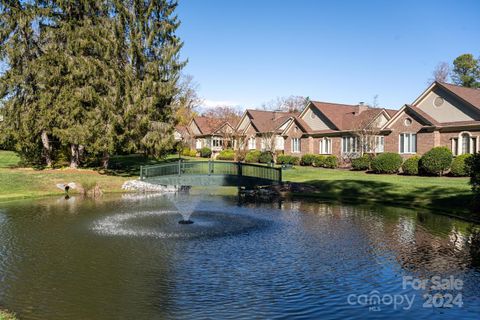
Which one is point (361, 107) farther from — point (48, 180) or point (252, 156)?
point (48, 180)

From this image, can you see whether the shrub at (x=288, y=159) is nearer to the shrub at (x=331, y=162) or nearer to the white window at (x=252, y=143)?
the shrub at (x=331, y=162)

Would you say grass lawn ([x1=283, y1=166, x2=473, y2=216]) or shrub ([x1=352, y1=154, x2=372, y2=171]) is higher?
shrub ([x1=352, y1=154, x2=372, y2=171])

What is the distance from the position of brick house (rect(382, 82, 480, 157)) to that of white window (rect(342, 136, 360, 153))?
155 inches

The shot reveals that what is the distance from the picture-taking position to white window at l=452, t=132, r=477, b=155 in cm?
3534

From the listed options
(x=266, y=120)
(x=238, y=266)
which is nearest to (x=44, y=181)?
(x=238, y=266)

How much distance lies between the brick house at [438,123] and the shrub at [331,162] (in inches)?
219

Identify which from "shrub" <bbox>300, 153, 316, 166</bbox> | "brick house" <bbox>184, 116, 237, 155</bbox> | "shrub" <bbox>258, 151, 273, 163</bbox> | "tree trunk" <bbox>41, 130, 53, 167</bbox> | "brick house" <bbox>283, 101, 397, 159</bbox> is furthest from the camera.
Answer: "brick house" <bbox>184, 116, 237, 155</bbox>

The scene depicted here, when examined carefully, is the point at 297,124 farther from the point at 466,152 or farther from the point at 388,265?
the point at 388,265

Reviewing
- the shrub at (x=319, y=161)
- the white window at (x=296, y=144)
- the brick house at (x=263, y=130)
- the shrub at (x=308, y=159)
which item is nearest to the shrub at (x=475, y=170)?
the shrub at (x=319, y=161)

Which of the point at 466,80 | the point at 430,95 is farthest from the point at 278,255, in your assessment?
the point at 466,80

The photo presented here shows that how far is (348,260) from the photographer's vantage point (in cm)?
1241

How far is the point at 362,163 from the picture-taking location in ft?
133

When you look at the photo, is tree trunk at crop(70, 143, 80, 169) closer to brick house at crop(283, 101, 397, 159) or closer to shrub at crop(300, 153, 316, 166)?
shrub at crop(300, 153, 316, 166)

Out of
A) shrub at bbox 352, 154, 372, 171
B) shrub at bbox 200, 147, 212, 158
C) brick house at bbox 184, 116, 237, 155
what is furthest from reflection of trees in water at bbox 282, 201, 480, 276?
brick house at bbox 184, 116, 237, 155
